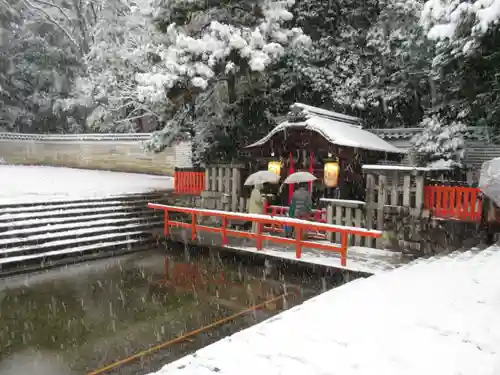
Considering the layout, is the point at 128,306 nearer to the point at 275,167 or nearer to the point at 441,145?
the point at 275,167

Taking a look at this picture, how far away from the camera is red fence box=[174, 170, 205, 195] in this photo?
15414mm

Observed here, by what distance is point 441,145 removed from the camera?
15.3m

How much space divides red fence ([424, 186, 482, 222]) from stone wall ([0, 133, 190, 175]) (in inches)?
616

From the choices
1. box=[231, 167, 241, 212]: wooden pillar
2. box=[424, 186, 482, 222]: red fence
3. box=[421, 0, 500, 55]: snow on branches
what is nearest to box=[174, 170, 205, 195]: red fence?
box=[231, 167, 241, 212]: wooden pillar

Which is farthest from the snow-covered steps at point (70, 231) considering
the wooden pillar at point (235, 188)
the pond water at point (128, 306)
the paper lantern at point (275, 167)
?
the paper lantern at point (275, 167)

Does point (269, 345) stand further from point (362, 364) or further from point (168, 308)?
point (168, 308)

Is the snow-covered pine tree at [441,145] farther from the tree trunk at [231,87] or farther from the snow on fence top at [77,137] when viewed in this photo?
the snow on fence top at [77,137]

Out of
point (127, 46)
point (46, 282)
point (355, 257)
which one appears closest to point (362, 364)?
point (355, 257)

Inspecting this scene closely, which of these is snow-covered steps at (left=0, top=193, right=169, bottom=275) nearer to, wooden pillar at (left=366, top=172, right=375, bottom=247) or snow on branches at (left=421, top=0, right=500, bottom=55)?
wooden pillar at (left=366, top=172, right=375, bottom=247)

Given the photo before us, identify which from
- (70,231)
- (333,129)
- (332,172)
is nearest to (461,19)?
(333,129)

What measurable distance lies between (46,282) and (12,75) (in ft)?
83.3

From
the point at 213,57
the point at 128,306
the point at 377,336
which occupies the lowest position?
the point at 128,306

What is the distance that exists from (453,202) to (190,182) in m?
9.40

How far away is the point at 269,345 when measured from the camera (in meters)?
4.12
